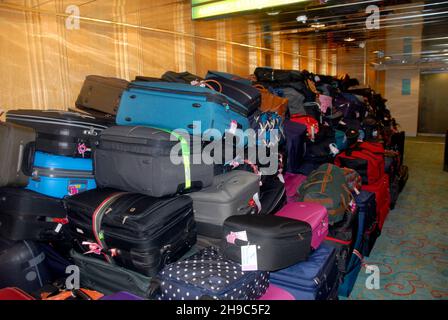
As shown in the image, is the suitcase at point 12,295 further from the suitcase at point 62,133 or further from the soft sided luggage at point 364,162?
the soft sided luggage at point 364,162

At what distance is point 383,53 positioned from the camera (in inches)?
284

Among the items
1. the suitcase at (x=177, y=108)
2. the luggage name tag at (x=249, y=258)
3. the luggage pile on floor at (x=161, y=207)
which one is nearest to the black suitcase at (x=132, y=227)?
the luggage pile on floor at (x=161, y=207)

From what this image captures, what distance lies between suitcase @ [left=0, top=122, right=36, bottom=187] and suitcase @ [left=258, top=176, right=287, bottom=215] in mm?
1474

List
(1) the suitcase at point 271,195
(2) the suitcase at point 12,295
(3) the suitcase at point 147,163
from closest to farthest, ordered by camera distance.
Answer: (2) the suitcase at point 12,295 < (3) the suitcase at point 147,163 < (1) the suitcase at point 271,195

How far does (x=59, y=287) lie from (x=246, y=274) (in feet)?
3.55

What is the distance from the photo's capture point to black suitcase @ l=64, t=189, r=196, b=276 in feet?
5.22

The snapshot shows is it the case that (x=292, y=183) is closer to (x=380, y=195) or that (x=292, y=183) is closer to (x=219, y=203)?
(x=380, y=195)

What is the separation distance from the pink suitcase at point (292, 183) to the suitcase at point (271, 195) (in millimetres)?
372

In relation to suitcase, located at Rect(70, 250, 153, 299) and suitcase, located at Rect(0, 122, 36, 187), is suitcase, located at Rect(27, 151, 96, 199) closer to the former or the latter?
suitcase, located at Rect(0, 122, 36, 187)

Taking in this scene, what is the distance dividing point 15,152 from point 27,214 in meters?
0.36

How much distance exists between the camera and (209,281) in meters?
1.46

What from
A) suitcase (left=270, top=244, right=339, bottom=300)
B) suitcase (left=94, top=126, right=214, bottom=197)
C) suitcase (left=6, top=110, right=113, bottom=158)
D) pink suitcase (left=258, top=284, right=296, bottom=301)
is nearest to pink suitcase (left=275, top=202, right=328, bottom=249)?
suitcase (left=270, top=244, right=339, bottom=300)

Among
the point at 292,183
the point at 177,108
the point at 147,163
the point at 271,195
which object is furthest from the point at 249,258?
the point at 292,183

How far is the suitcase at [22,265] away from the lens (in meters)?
1.83
